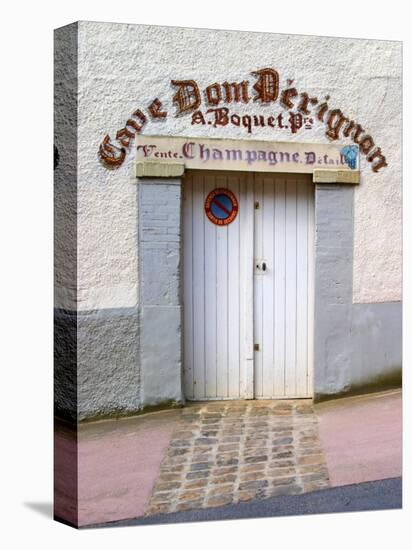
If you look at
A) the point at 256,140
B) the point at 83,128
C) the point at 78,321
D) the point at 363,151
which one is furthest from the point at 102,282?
the point at 363,151

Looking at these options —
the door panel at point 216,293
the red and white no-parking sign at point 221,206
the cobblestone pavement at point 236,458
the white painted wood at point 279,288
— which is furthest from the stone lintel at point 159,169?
the cobblestone pavement at point 236,458

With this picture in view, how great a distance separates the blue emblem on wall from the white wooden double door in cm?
35

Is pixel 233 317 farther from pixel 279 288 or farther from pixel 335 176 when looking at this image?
pixel 335 176

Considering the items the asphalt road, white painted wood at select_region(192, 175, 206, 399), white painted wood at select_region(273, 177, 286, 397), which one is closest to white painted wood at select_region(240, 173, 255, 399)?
white painted wood at select_region(273, 177, 286, 397)

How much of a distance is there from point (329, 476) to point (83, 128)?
10.9 ft

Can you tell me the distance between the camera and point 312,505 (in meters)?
7.41

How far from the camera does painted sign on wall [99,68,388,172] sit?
7.14 m

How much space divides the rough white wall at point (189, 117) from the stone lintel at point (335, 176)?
107mm

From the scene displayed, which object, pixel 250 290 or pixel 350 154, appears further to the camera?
pixel 250 290

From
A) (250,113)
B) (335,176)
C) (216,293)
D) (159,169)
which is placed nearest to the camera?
(159,169)

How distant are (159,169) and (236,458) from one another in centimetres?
230

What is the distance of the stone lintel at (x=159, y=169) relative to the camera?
720 centimetres

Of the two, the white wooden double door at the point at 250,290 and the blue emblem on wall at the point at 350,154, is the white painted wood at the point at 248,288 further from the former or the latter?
the blue emblem on wall at the point at 350,154

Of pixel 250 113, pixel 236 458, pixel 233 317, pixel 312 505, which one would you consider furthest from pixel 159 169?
pixel 312 505
